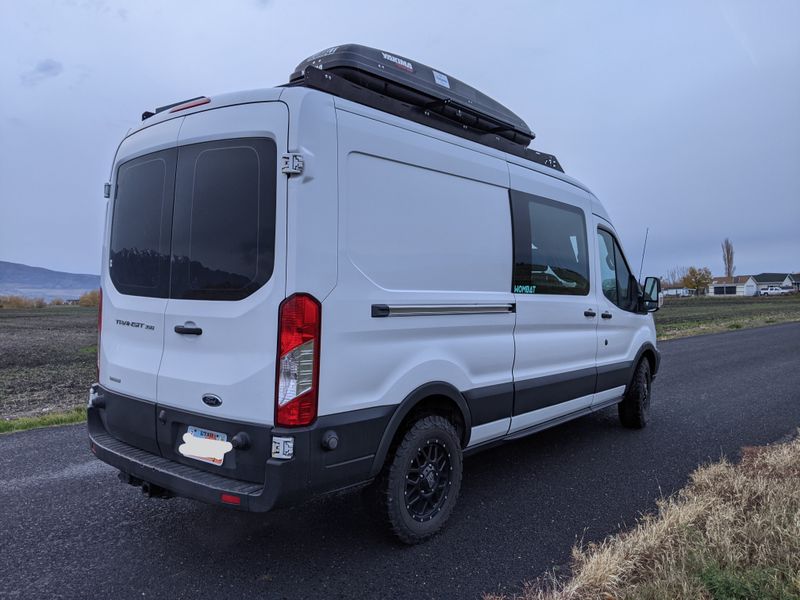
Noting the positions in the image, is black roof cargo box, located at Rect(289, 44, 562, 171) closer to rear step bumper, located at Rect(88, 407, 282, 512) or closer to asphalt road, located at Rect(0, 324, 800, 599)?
rear step bumper, located at Rect(88, 407, 282, 512)

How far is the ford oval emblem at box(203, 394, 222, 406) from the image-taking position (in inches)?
118

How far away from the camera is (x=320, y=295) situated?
289cm

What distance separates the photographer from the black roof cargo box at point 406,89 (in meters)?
3.37

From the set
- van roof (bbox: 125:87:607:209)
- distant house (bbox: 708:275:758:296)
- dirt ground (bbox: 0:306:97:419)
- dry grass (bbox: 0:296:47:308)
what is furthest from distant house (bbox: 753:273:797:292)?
van roof (bbox: 125:87:607:209)

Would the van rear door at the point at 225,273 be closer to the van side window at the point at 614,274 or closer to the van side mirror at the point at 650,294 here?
the van side window at the point at 614,274

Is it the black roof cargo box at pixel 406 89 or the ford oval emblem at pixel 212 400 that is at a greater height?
the black roof cargo box at pixel 406 89

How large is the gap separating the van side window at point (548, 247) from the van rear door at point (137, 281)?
7.85 feet

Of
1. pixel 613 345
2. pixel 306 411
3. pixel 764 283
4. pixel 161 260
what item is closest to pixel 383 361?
pixel 306 411

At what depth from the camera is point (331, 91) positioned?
126 inches

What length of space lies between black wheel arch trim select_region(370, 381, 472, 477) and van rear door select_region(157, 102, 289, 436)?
69 cm

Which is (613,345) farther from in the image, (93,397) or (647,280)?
(93,397)

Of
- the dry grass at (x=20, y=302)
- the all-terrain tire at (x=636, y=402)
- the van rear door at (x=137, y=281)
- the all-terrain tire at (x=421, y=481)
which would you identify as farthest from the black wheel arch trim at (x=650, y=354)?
the dry grass at (x=20, y=302)

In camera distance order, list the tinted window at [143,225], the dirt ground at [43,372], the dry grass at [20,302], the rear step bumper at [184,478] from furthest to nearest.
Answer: the dry grass at [20,302]
the dirt ground at [43,372]
the tinted window at [143,225]
the rear step bumper at [184,478]

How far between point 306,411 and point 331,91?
174 centimetres
